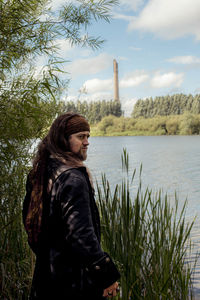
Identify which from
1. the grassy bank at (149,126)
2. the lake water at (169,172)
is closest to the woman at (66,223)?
the lake water at (169,172)

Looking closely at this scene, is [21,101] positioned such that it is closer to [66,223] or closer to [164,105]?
[66,223]

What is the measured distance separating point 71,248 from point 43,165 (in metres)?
0.34

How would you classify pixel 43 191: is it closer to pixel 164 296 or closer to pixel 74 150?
pixel 74 150

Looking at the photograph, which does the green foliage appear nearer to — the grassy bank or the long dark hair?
the long dark hair

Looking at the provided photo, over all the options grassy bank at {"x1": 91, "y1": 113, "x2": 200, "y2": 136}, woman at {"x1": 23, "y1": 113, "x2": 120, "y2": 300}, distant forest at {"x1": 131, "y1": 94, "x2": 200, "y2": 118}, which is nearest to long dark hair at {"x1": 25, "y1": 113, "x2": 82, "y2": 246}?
woman at {"x1": 23, "y1": 113, "x2": 120, "y2": 300}

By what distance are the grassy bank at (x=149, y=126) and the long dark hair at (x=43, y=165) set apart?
4144 centimetres

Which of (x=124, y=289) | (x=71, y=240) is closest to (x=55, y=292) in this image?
(x=71, y=240)

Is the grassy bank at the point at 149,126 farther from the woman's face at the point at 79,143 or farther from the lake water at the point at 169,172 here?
the woman's face at the point at 79,143

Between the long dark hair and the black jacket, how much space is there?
0.03 metres

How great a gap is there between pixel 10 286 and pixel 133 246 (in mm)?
940

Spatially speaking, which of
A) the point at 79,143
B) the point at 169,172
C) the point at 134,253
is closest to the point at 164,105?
the point at 169,172

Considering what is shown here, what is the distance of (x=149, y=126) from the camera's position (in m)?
50.2

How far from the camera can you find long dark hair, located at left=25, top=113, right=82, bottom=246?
1334mm

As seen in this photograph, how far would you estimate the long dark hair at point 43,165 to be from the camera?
133 centimetres
